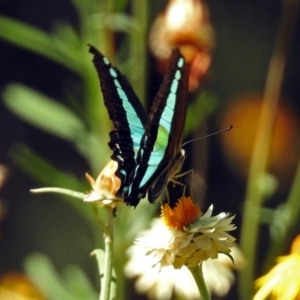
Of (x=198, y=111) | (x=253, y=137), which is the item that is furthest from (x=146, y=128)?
(x=253, y=137)

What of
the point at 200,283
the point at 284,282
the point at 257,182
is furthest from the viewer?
the point at 257,182

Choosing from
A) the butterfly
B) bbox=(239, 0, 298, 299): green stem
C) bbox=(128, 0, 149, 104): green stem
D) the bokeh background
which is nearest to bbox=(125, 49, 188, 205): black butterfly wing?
the butterfly

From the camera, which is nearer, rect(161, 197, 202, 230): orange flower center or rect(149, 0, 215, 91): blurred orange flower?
rect(161, 197, 202, 230): orange flower center

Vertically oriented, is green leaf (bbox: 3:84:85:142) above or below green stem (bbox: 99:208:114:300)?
above

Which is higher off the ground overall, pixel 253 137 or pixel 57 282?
pixel 253 137

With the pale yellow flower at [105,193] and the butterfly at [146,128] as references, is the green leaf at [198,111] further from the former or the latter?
the pale yellow flower at [105,193]

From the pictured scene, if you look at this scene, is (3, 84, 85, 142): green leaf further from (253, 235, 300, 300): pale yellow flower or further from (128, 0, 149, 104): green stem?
(253, 235, 300, 300): pale yellow flower

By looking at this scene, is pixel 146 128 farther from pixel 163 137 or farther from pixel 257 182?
pixel 257 182
